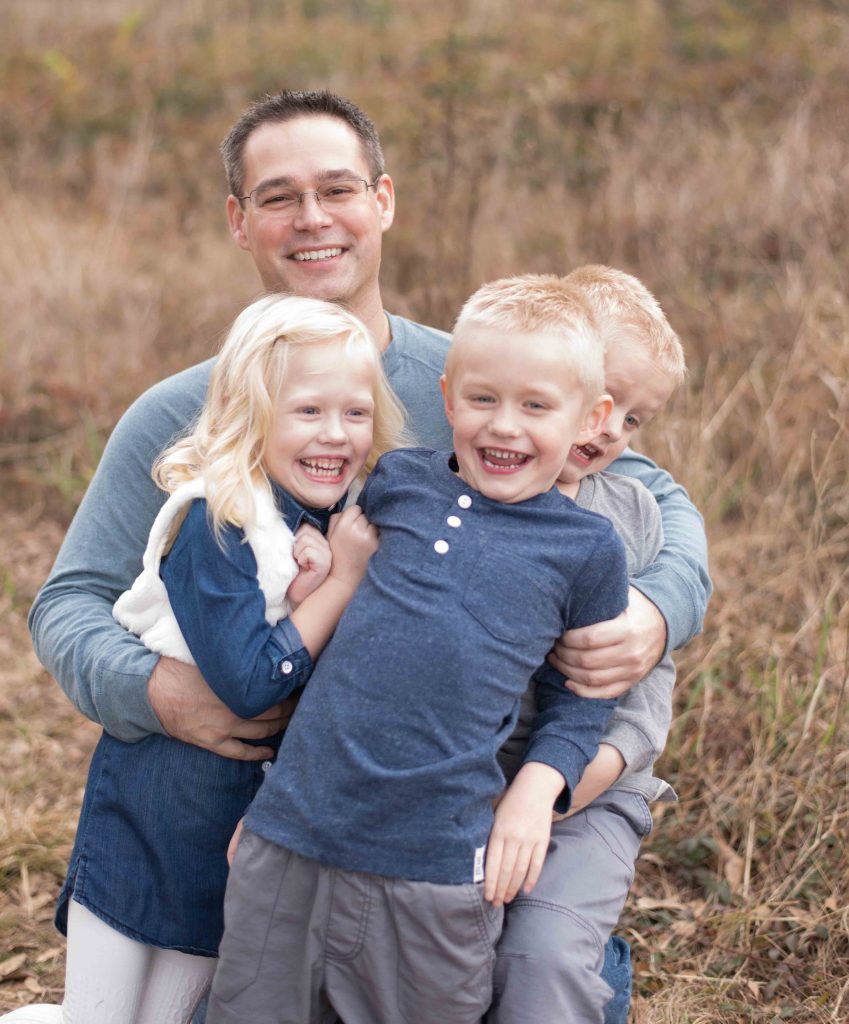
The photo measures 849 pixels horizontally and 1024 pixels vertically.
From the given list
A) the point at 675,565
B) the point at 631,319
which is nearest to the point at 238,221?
the point at 631,319

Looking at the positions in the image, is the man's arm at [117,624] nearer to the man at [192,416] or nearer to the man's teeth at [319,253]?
the man at [192,416]

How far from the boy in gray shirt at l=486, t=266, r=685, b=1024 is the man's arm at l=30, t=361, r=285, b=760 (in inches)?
25.2

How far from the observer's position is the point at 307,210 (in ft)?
9.12

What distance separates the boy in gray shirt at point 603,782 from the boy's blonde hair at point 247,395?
515mm

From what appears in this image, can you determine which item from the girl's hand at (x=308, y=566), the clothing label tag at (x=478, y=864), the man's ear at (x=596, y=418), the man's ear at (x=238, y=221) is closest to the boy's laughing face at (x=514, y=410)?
the man's ear at (x=596, y=418)

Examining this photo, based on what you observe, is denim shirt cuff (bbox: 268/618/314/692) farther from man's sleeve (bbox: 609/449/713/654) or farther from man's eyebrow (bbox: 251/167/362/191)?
man's eyebrow (bbox: 251/167/362/191)

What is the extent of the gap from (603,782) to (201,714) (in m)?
0.83

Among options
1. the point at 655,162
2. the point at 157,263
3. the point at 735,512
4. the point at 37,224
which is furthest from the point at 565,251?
the point at 37,224

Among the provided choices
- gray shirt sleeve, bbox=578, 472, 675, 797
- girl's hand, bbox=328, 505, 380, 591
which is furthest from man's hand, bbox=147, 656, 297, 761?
gray shirt sleeve, bbox=578, 472, 675, 797

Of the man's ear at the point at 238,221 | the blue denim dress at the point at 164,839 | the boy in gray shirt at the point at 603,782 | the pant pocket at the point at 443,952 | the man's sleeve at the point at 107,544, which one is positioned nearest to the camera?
the pant pocket at the point at 443,952

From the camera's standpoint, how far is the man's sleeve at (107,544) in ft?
8.20

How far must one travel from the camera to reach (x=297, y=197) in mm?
2811

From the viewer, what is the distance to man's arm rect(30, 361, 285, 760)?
232 centimetres

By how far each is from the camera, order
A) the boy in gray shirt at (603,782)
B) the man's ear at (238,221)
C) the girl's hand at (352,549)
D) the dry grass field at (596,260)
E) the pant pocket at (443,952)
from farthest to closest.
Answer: the dry grass field at (596,260) < the man's ear at (238,221) < the girl's hand at (352,549) < the boy in gray shirt at (603,782) < the pant pocket at (443,952)
